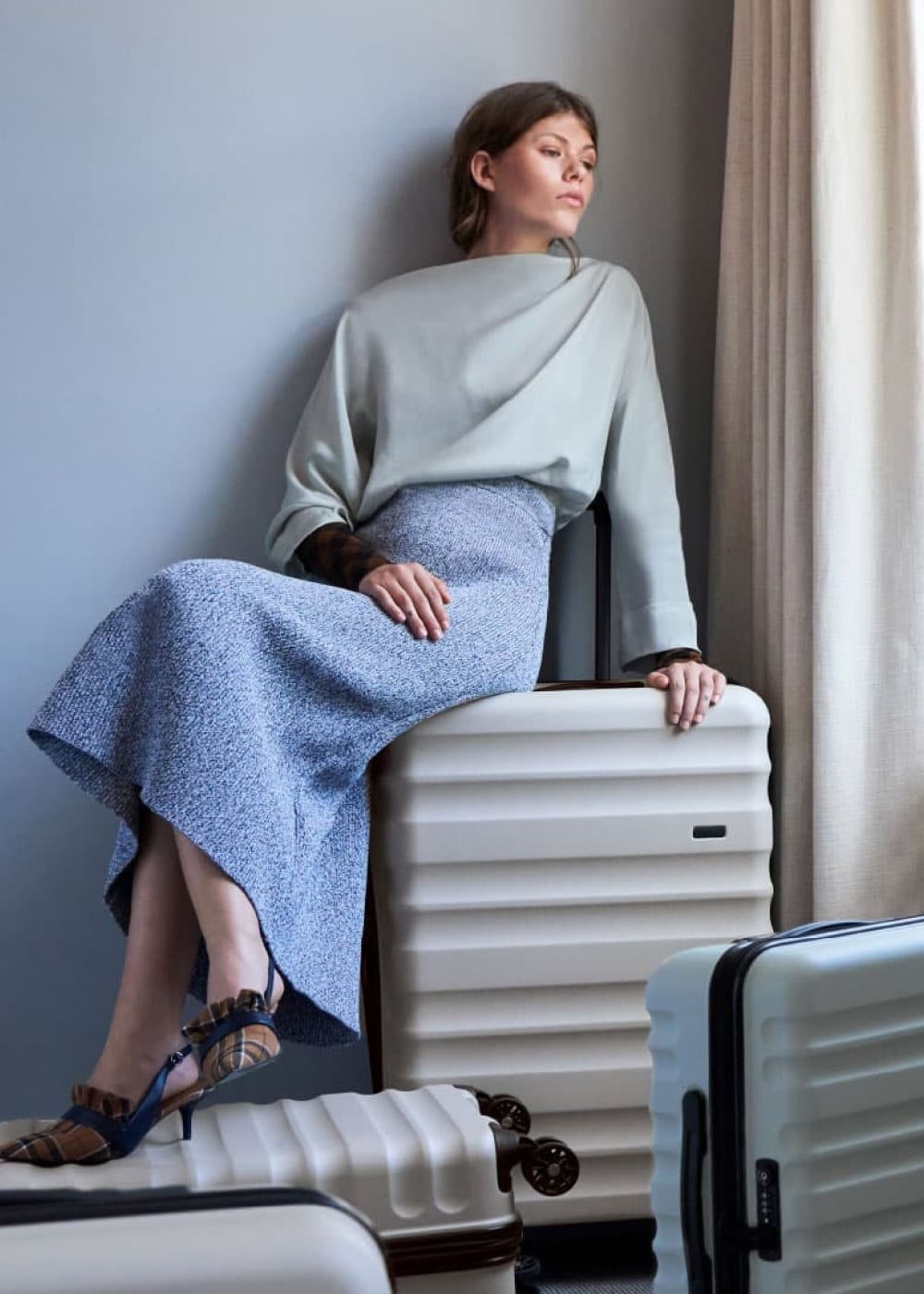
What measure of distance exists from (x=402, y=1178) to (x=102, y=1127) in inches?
10.7

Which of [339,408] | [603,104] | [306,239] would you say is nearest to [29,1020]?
[339,408]

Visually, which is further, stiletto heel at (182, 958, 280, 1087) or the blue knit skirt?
the blue knit skirt

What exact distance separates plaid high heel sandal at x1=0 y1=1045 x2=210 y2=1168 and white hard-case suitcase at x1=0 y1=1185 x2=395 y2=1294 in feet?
2.08

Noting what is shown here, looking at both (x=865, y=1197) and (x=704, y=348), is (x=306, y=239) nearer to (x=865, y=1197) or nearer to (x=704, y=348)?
(x=704, y=348)

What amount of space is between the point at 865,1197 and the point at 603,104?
157cm

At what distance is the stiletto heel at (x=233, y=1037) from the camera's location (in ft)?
4.06

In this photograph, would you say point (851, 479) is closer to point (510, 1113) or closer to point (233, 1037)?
point (510, 1113)

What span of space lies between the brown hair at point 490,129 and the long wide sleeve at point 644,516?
0.57 feet

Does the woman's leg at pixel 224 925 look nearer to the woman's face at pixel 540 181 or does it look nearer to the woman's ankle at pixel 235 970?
the woman's ankle at pixel 235 970

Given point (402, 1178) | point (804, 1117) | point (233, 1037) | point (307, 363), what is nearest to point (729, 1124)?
point (804, 1117)

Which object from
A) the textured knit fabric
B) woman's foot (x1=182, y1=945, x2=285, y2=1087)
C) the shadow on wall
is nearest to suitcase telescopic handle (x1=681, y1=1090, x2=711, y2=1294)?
woman's foot (x1=182, y1=945, x2=285, y2=1087)

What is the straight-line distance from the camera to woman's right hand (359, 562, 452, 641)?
5.20ft

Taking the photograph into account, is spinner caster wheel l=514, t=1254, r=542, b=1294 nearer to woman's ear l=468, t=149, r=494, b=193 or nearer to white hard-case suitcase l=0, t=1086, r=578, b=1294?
white hard-case suitcase l=0, t=1086, r=578, b=1294

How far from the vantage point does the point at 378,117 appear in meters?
2.04
